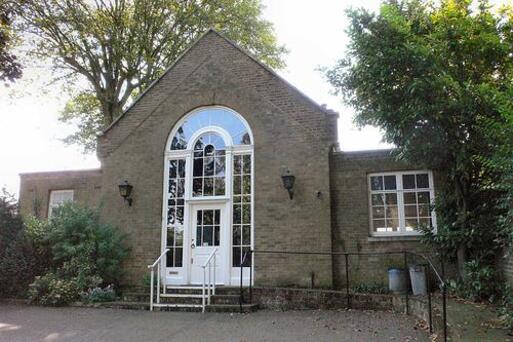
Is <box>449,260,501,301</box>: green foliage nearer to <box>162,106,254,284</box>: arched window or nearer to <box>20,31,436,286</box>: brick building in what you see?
<box>20,31,436,286</box>: brick building

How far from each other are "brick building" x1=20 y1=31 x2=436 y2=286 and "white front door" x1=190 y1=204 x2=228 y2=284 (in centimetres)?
3

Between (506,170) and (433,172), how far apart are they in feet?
16.6

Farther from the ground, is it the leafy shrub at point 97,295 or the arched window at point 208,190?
the arched window at point 208,190

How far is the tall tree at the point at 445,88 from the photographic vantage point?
9.17 meters

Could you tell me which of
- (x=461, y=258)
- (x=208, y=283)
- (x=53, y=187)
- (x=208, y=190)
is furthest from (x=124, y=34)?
(x=461, y=258)

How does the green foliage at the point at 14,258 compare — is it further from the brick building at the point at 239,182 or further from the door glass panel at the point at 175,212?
the door glass panel at the point at 175,212

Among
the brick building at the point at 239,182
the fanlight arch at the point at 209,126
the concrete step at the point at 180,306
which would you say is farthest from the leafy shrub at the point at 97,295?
the fanlight arch at the point at 209,126

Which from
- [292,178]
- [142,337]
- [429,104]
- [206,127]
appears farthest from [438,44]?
[142,337]

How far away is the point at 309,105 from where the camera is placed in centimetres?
1261

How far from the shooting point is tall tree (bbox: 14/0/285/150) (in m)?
18.8

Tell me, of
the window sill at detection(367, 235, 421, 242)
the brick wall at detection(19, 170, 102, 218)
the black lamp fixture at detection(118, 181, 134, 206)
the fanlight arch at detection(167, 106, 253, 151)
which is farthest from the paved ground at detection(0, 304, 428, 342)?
the fanlight arch at detection(167, 106, 253, 151)

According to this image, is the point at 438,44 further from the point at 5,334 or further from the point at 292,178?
the point at 5,334

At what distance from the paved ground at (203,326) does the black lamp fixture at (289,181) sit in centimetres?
340

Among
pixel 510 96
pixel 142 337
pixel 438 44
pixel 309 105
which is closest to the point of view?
pixel 510 96
